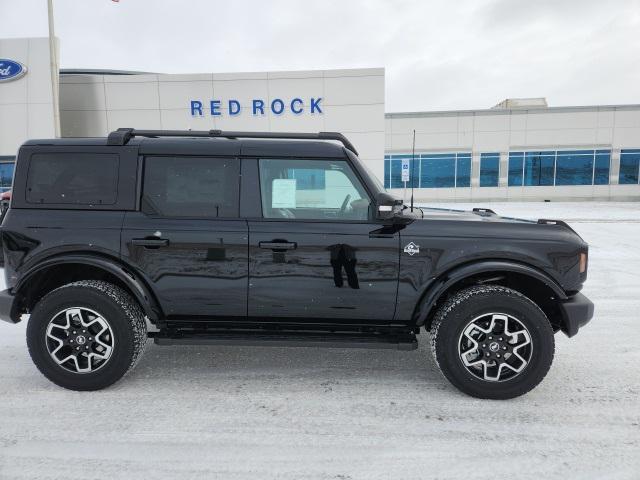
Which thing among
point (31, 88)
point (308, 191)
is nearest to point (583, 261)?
point (308, 191)

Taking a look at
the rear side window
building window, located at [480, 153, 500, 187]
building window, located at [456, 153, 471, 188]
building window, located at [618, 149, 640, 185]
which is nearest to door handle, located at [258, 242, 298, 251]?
the rear side window

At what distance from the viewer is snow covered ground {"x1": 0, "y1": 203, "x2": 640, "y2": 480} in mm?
2512

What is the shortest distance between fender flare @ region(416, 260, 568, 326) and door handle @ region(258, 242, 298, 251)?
41.6 inches

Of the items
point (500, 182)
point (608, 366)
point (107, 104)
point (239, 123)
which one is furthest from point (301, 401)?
point (500, 182)

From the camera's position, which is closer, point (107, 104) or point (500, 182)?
point (107, 104)

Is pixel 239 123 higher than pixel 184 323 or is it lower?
higher

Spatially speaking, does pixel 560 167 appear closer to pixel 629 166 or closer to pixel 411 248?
pixel 629 166

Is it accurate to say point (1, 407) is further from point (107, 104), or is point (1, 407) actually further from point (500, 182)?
point (500, 182)

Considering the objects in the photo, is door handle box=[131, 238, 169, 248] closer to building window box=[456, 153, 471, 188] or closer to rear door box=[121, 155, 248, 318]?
rear door box=[121, 155, 248, 318]

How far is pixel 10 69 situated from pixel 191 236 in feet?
65.6

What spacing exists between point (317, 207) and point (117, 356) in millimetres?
1868

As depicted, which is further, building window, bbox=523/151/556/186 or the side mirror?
building window, bbox=523/151/556/186

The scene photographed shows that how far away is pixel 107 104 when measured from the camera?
19141 millimetres

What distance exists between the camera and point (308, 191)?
345cm
